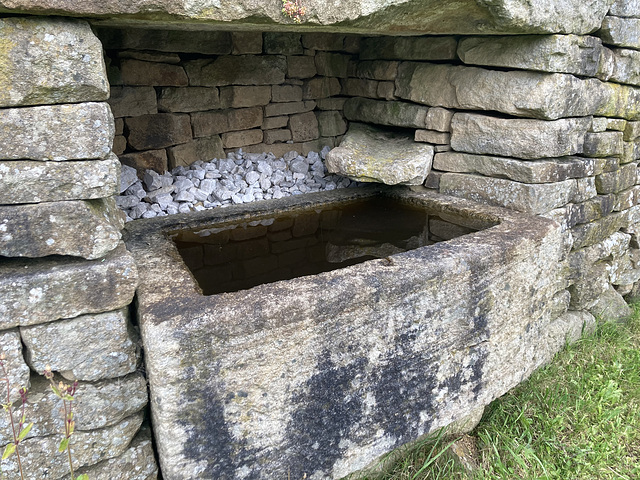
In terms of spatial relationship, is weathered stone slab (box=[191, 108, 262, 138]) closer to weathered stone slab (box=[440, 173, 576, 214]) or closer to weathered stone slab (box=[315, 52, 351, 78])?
weathered stone slab (box=[315, 52, 351, 78])

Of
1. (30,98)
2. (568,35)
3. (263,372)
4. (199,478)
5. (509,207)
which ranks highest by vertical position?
(568,35)

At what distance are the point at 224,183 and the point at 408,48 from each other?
1.49 meters

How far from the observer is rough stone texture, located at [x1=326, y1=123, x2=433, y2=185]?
311 centimetres

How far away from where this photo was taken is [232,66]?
338 cm

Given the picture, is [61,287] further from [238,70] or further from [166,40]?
[238,70]

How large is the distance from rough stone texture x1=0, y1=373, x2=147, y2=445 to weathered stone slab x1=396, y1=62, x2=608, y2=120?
93.1 inches

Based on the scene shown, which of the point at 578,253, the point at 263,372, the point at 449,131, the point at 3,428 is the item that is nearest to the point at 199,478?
the point at 263,372

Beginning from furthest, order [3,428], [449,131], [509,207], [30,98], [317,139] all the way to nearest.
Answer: [317,139] → [449,131] → [509,207] → [3,428] → [30,98]

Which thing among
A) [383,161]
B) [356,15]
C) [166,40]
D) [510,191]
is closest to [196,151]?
[166,40]

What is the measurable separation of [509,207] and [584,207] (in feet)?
2.05

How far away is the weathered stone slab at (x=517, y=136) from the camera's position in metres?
2.82

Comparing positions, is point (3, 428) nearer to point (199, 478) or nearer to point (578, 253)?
point (199, 478)

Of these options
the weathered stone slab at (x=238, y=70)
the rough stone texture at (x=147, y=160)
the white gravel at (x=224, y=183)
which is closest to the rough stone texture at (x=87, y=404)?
the white gravel at (x=224, y=183)

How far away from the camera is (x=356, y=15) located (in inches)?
81.7
